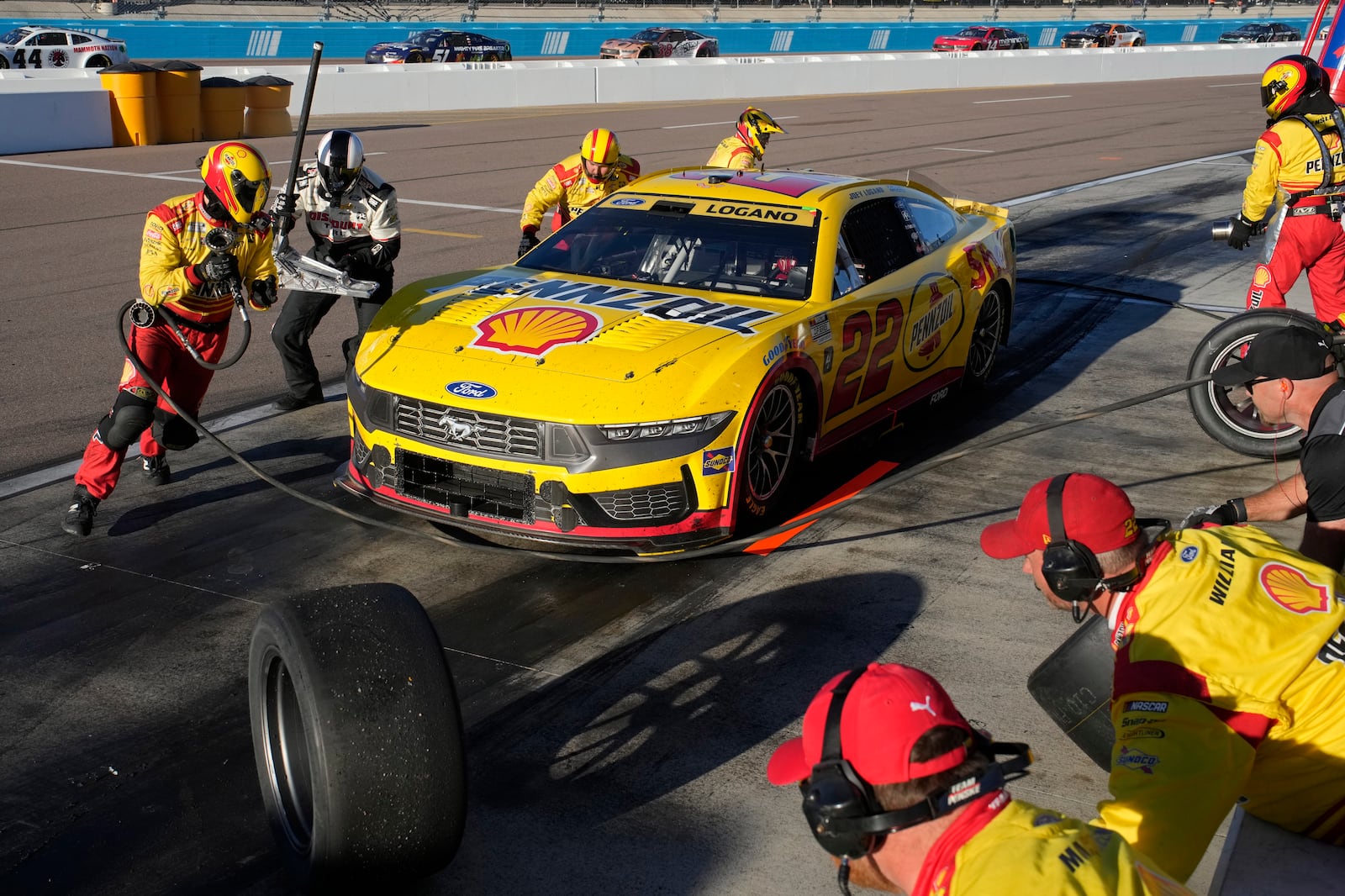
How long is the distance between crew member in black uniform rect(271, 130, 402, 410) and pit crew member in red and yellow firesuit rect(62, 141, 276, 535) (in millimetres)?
1204

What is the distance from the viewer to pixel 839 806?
2143 millimetres

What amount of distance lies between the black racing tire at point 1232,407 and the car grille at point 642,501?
3.58m

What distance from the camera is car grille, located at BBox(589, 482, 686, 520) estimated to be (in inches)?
223

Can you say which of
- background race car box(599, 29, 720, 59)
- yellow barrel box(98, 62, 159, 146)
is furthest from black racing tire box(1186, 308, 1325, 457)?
background race car box(599, 29, 720, 59)

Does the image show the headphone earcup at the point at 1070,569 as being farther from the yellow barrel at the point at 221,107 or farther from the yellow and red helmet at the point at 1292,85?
the yellow barrel at the point at 221,107

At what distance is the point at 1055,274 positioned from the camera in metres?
13.1

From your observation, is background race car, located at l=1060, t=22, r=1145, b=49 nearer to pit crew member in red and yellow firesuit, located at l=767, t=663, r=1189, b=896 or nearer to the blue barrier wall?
the blue barrier wall

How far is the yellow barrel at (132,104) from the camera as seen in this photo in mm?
21672

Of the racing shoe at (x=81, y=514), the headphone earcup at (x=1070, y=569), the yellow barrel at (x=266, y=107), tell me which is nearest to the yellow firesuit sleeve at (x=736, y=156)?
the racing shoe at (x=81, y=514)

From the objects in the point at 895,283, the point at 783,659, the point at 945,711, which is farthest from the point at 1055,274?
the point at 945,711

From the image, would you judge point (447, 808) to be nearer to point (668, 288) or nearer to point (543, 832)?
point (543, 832)

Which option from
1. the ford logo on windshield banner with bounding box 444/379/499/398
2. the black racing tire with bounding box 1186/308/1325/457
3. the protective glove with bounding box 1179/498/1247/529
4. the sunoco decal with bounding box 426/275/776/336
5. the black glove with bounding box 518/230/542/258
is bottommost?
the black racing tire with bounding box 1186/308/1325/457

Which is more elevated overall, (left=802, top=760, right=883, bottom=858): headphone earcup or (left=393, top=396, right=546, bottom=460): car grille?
(left=802, top=760, right=883, bottom=858): headphone earcup

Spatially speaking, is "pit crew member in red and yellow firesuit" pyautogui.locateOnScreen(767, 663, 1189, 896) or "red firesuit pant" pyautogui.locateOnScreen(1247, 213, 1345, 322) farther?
"red firesuit pant" pyautogui.locateOnScreen(1247, 213, 1345, 322)
